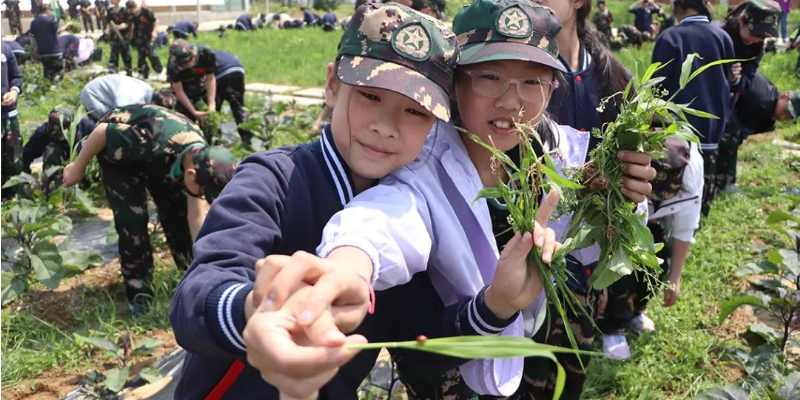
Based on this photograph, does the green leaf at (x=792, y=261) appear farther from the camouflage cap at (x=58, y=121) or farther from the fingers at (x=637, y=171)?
the camouflage cap at (x=58, y=121)

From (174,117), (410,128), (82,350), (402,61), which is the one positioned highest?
(402,61)

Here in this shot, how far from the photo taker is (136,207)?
12.2 ft

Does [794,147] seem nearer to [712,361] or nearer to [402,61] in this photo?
[712,361]

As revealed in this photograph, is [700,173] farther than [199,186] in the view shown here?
No

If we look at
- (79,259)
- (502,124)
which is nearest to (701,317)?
(502,124)

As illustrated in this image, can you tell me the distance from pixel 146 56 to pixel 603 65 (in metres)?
12.1

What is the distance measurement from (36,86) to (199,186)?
29.7 ft

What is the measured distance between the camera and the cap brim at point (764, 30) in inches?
180

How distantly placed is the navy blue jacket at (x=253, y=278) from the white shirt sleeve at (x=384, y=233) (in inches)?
4.8

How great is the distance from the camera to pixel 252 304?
0.99 meters

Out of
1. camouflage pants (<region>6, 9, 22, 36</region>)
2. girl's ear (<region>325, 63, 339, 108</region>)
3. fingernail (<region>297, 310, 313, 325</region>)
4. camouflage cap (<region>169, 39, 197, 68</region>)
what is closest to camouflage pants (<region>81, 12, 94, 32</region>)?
camouflage pants (<region>6, 9, 22, 36</region>)

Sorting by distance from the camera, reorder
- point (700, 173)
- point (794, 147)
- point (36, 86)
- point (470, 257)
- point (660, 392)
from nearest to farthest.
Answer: point (470, 257) → point (700, 173) → point (660, 392) → point (794, 147) → point (36, 86)

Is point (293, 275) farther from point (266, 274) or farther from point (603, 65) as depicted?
point (603, 65)

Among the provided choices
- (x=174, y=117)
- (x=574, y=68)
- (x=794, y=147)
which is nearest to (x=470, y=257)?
(x=574, y=68)
